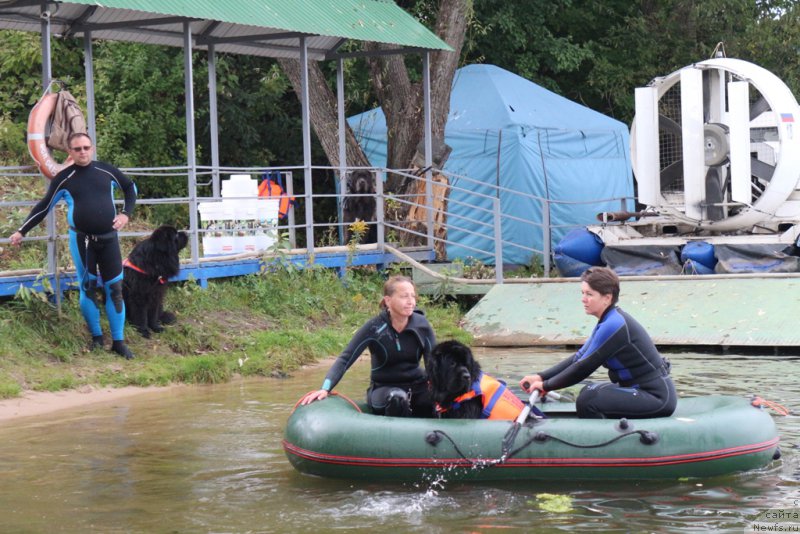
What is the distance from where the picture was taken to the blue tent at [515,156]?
18.4 metres

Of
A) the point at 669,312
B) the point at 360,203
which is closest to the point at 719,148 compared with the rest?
the point at 669,312

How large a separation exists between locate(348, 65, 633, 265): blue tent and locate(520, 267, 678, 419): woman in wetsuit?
1041 cm

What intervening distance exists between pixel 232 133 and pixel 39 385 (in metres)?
11.8

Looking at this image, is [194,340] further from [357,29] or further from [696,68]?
[696,68]

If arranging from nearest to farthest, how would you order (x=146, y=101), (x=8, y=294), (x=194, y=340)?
(x=8, y=294), (x=194, y=340), (x=146, y=101)

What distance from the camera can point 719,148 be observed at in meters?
15.0

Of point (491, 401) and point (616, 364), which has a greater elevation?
point (616, 364)

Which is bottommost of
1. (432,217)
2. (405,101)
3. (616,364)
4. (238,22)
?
(616,364)

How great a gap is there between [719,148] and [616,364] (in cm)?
848

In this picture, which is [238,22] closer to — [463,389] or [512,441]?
[463,389]

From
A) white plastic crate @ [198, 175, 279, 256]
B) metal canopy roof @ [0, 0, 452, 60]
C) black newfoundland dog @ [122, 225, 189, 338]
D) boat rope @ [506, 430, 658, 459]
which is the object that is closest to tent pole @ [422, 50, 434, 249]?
metal canopy roof @ [0, 0, 452, 60]

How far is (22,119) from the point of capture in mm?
20359

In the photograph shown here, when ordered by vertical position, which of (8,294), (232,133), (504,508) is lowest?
(504,508)

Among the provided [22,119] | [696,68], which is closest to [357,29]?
[696,68]
